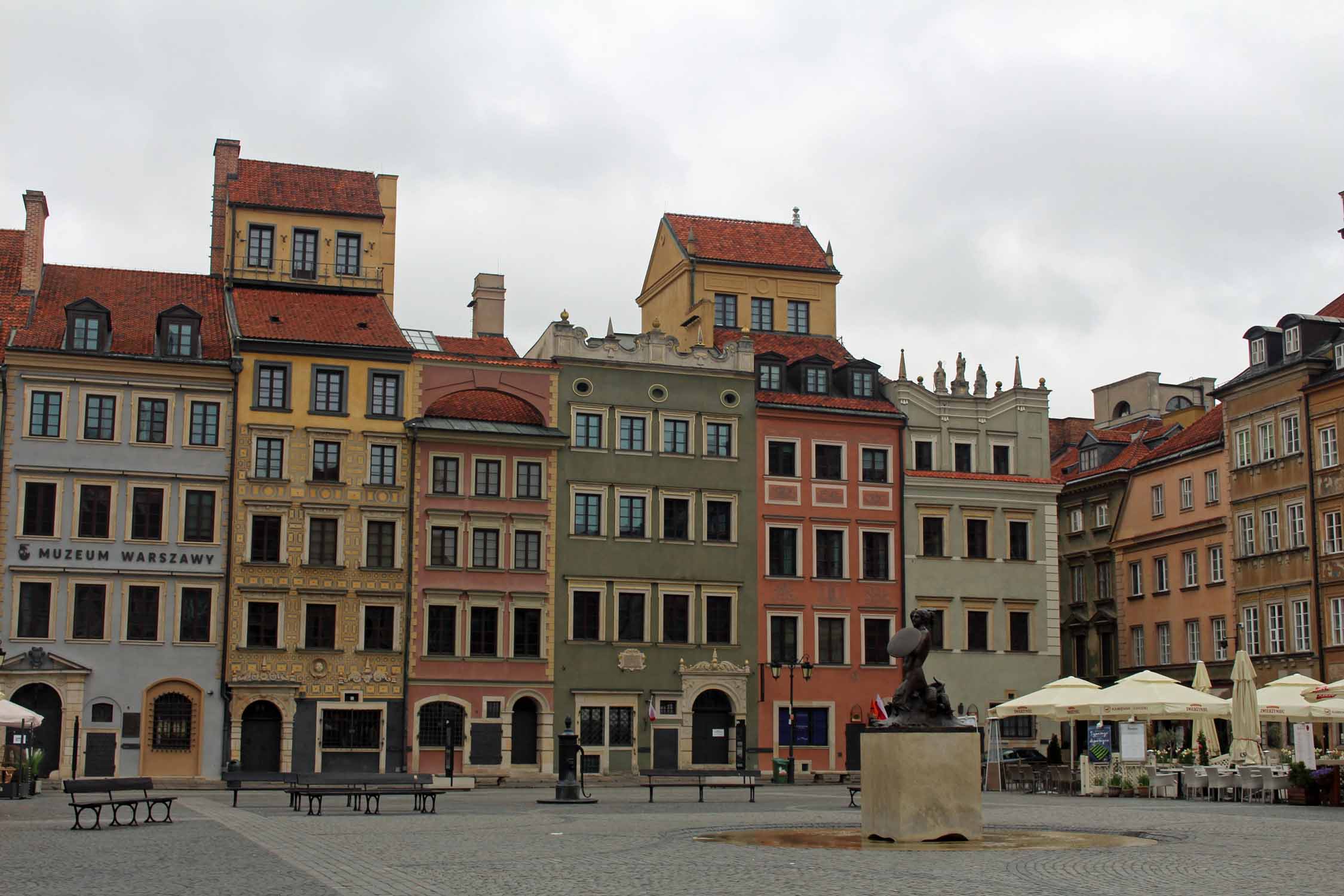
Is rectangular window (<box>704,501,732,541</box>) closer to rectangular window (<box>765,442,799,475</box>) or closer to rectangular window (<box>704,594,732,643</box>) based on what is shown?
rectangular window (<box>704,594,732,643</box>)

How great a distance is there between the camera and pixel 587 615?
5656cm

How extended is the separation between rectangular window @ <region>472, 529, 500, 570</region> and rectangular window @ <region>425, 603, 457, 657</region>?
1.78 m

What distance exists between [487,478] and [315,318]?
7.78 meters

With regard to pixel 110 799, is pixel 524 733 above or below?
above

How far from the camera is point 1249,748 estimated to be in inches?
1533

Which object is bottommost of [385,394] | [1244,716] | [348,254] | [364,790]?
[364,790]

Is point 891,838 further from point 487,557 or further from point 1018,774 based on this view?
point 487,557

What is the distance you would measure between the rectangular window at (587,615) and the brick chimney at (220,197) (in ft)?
56.1

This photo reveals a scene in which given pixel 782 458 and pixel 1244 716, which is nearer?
pixel 1244 716

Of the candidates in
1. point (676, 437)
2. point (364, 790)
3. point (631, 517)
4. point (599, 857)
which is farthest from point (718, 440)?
point (599, 857)

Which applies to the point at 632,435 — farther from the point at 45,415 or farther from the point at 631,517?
the point at 45,415

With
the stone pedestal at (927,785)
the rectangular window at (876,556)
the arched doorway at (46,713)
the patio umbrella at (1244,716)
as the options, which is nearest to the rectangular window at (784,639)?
the rectangular window at (876,556)

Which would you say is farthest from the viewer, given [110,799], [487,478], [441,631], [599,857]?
[487,478]

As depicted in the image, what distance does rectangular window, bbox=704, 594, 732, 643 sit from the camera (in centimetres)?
5788
